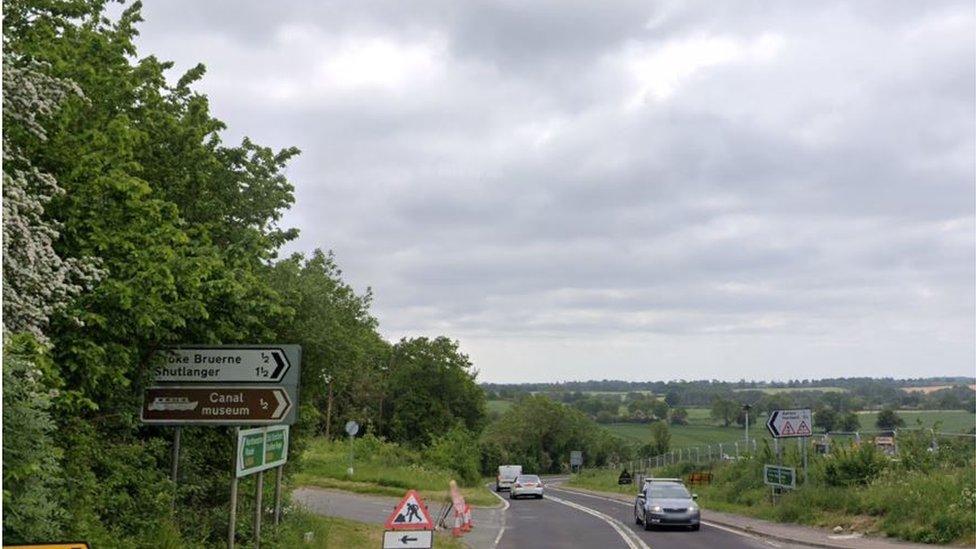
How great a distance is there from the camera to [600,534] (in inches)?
1008

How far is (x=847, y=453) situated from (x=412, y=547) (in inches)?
786

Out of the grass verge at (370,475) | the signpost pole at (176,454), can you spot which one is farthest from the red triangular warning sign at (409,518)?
the grass verge at (370,475)

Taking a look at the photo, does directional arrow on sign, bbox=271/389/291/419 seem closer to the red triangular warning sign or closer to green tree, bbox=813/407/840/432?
the red triangular warning sign

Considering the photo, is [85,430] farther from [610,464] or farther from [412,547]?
[610,464]

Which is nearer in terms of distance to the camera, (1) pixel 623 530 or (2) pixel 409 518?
(2) pixel 409 518

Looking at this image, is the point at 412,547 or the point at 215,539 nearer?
the point at 412,547

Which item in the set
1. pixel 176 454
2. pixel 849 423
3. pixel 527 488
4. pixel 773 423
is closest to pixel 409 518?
pixel 176 454

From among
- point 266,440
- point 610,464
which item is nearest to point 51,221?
point 266,440

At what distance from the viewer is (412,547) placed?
13.8 metres

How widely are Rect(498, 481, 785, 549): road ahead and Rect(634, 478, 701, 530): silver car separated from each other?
1.03 feet

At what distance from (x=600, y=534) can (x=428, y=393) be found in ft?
209

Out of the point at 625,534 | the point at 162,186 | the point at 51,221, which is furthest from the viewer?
the point at 625,534

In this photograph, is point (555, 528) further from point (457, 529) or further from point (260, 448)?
point (260, 448)

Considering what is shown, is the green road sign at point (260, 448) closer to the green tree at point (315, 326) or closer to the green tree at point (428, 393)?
the green tree at point (315, 326)
